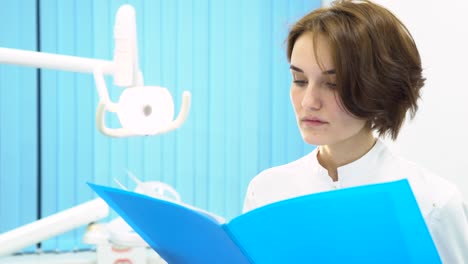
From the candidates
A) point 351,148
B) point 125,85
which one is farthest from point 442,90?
point 125,85

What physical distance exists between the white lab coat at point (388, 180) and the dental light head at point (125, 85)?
322 millimetres

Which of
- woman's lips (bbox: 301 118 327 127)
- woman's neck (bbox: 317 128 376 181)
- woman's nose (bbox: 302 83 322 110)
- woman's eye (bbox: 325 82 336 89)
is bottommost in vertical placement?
woman's neck (bbox: 317 128 376 181)

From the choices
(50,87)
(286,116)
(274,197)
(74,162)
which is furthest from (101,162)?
(274,197)

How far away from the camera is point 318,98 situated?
3.34 feet

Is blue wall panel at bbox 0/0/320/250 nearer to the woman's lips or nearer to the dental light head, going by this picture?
the dental light head

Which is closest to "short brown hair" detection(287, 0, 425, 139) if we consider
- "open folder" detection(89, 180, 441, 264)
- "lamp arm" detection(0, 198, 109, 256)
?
"open folder" detection(89, 180, 441, 264)

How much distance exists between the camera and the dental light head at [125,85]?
995 millimetres

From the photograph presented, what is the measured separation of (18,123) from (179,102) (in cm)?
70

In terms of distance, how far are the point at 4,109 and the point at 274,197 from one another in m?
1.54

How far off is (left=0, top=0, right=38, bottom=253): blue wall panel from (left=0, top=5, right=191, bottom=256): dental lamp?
142cm

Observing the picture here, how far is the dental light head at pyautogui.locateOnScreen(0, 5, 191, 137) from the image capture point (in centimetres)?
99

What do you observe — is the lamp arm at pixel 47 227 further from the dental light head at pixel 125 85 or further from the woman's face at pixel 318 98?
the woman's face at pixel 318 98

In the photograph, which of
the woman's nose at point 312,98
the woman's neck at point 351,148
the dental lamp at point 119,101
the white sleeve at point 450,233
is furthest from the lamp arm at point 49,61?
the white sleeve at point 450,233

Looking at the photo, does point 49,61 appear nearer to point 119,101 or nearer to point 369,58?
point 119,101
